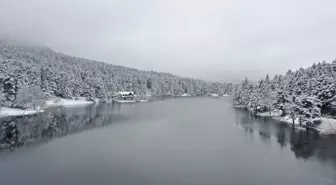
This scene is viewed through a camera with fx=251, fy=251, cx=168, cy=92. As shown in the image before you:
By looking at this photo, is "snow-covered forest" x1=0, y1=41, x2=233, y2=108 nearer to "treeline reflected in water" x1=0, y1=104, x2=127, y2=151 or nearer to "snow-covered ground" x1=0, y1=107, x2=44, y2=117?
"snow-covered ground" x1=0, y1=107, x2=44, y2=117

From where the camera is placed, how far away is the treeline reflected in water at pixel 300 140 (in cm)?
2723

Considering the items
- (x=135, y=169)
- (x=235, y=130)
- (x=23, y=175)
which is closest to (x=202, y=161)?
(x=135, y=169)

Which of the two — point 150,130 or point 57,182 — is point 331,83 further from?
point 57,182

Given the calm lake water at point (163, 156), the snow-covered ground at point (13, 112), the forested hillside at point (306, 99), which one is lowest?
the calm lake water at point (163, 156)

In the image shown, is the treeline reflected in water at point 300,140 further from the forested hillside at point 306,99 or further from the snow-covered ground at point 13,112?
the snow-covered ground at point 13,112

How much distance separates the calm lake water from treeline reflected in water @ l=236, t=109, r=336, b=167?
95 mm

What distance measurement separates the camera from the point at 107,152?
26984 mm

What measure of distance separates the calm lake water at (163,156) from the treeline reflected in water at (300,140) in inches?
3.7

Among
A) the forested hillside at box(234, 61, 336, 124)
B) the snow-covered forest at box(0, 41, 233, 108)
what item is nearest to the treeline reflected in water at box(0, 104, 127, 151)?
the snow-covered forest at box(0, 41, 233, 108)

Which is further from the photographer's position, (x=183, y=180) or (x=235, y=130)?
(x=235, y=130)

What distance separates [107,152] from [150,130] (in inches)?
561

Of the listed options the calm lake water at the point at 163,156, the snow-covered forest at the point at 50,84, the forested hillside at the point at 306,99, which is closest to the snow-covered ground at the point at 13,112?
the snow-covered forest at the point at 50,84

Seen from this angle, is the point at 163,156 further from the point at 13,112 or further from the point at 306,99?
the point at 13,112

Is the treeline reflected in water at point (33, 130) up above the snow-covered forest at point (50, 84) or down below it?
below
